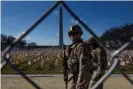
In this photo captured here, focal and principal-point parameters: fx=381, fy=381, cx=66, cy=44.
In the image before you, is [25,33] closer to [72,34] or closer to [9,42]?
[9,42]

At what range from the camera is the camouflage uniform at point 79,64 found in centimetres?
418

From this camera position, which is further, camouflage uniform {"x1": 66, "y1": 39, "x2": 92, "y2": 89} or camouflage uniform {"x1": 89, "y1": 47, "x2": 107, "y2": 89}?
camouflage uniform {"x1": 89, "y1": 47, "x2": 107, "y2": 89}

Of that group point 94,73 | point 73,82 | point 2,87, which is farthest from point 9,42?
point 2,87

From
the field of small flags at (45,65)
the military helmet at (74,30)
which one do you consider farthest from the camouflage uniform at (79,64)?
the field of small flags at (45,65)

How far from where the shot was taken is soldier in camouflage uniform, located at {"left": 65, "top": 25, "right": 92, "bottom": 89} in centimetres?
419

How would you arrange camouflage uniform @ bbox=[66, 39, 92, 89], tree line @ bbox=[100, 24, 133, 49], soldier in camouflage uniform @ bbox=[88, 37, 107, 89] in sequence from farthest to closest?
1. soldier in camouflage uniform @ bbox=[88, 37, 107, 89]
2. camouflage uniform @ bbox=[66, 39, 92, 89]
3. tree line @ bbox=[100, 24, 133, 49]

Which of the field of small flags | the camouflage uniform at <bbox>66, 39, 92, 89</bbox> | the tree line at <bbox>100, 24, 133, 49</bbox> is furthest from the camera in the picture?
the field of small flags

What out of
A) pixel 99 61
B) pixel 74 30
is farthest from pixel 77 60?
pixel 99 61

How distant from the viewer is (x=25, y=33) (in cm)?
183

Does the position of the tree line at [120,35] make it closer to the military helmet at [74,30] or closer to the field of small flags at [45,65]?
the military helmet at [74,30]

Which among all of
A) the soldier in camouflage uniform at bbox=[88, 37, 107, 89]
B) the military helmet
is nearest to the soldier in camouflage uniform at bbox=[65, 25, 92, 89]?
the military helmet

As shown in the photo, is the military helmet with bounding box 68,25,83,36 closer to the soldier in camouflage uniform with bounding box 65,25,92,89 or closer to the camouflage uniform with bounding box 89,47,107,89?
the soldier in camouflage uniform with bounding box 65,25,92,89

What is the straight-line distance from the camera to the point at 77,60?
14.3 feet

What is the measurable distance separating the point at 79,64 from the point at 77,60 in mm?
58
